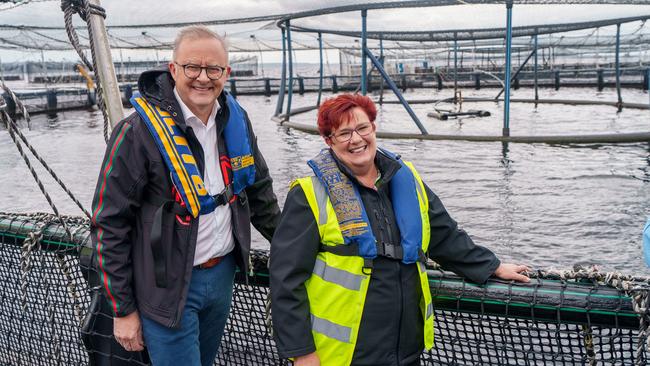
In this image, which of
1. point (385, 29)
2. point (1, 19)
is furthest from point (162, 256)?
point (1, 19)

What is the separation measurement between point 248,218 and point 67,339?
5.48ft

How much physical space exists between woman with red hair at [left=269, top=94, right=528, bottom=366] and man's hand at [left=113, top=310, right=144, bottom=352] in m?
0.55

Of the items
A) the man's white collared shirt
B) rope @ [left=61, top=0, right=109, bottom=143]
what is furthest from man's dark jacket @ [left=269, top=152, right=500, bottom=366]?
rope @ [left=61, top=0, right=109, bottom=143]

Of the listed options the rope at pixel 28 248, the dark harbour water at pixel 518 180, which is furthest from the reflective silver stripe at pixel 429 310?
the dark harbour water at pixel 518 180

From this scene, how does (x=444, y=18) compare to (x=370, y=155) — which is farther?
(x=444, y=18)

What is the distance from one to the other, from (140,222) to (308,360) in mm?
829

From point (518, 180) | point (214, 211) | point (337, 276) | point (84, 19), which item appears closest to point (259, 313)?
point (214, 211)

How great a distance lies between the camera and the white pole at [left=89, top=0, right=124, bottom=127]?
3.09m

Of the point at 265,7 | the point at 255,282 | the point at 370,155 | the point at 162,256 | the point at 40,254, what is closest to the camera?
the point at 162,256

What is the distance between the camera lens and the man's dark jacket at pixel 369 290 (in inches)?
88.2

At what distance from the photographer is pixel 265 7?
1770cm

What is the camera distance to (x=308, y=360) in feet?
7.46

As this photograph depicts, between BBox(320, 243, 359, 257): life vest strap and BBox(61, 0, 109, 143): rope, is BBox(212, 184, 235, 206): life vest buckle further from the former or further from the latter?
BBox(61, 0, 109, 143): rope

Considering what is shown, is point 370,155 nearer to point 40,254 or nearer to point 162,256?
point 162,256
